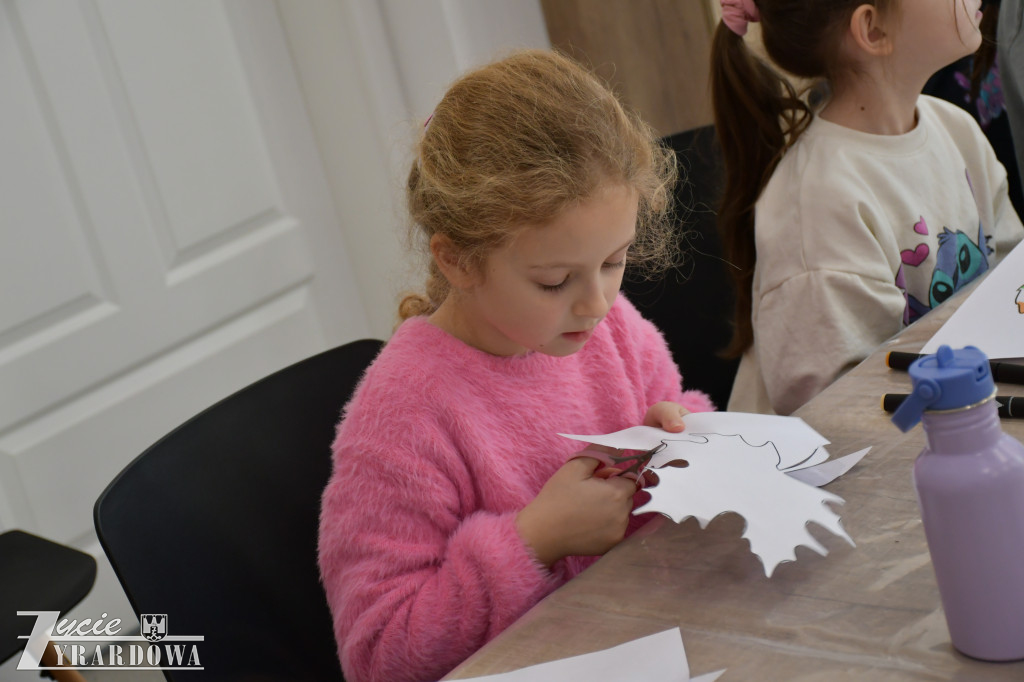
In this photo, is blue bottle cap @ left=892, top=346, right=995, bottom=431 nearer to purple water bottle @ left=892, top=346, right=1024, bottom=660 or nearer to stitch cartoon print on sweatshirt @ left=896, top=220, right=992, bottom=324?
purple water bottle @ left=892, top=346, right=1024, bottom=660

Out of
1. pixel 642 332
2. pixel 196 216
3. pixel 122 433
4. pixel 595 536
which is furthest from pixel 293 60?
pixel 595 536

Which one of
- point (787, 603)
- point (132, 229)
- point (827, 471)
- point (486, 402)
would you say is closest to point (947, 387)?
point (787, 603)

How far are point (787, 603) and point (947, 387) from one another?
8.5 inches

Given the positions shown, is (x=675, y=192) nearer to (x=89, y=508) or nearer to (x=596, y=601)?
(x=596, y=601)

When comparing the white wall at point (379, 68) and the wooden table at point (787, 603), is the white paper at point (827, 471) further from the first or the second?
Result: the white wall at point (379, 68)

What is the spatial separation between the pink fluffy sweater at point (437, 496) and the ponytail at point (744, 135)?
15.5 inches

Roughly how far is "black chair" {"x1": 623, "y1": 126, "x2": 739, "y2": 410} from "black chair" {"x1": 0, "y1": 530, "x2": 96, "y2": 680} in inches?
30.7

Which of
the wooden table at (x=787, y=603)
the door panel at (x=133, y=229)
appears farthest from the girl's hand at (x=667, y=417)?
the door panel at (x=133, y=229)

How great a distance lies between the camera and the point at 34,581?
125 cm

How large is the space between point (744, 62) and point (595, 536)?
0.75 metres

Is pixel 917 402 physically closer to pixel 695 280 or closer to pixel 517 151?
pixel 517 151

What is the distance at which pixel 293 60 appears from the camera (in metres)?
2.21

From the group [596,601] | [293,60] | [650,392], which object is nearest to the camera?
[596,601]

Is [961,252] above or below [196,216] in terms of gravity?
below
